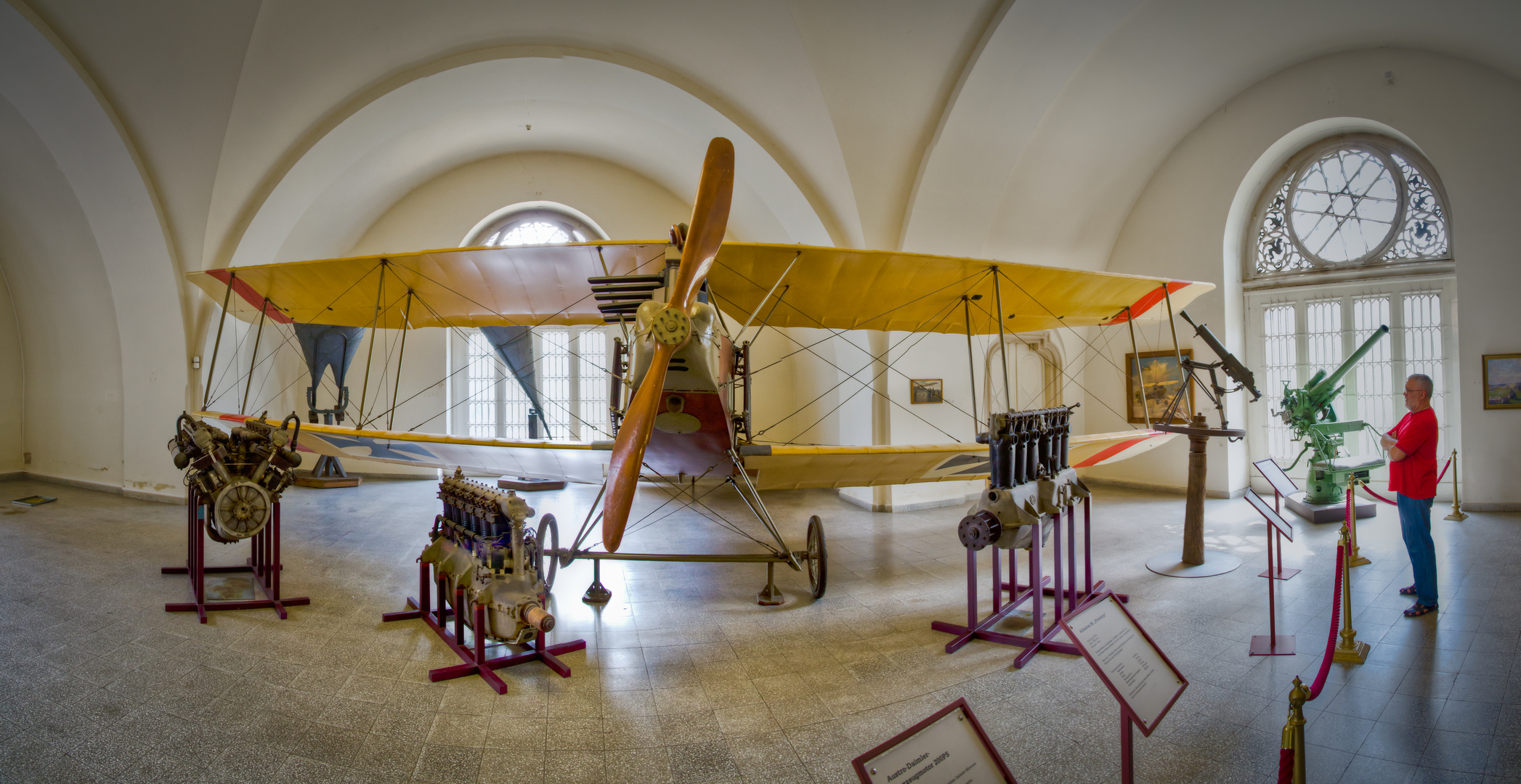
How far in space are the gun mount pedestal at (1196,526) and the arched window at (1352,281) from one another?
176 inches

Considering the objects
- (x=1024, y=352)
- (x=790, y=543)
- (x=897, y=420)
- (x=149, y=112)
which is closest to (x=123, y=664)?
(x=790, y=543)

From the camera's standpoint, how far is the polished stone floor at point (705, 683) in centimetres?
241

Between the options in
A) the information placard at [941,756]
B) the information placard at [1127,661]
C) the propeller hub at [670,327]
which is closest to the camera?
the information placard at [941,756]

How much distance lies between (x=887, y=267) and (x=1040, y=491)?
6.60 ft

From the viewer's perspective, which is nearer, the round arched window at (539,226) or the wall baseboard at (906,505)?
the wall baseboard at (906,505)

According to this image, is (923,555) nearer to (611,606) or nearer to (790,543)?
(790,543)

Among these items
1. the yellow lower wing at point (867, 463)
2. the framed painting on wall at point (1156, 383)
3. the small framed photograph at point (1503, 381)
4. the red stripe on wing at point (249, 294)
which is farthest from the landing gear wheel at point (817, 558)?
the small framed photograph at point (1503, 381)

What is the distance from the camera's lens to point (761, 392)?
437 inches

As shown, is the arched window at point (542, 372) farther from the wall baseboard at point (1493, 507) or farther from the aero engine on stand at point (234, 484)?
the wall baseboard at point (1493, 507)

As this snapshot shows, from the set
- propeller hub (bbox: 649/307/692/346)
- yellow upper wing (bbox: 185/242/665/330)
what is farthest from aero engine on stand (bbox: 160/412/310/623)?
propeller hub (bbox: 649/307/692/346)

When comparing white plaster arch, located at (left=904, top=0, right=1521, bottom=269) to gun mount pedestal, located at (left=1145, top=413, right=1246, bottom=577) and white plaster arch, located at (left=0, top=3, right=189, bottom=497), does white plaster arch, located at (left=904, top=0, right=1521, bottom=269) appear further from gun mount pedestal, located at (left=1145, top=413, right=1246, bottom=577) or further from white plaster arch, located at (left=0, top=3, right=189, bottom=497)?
white plaster arch, located at (left=0, top=3, right=189, bottom=497)

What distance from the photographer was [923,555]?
5836 millimetres

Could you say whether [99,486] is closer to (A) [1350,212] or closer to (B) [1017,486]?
(B) [1017,486]

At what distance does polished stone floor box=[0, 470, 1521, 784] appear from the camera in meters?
2.41
